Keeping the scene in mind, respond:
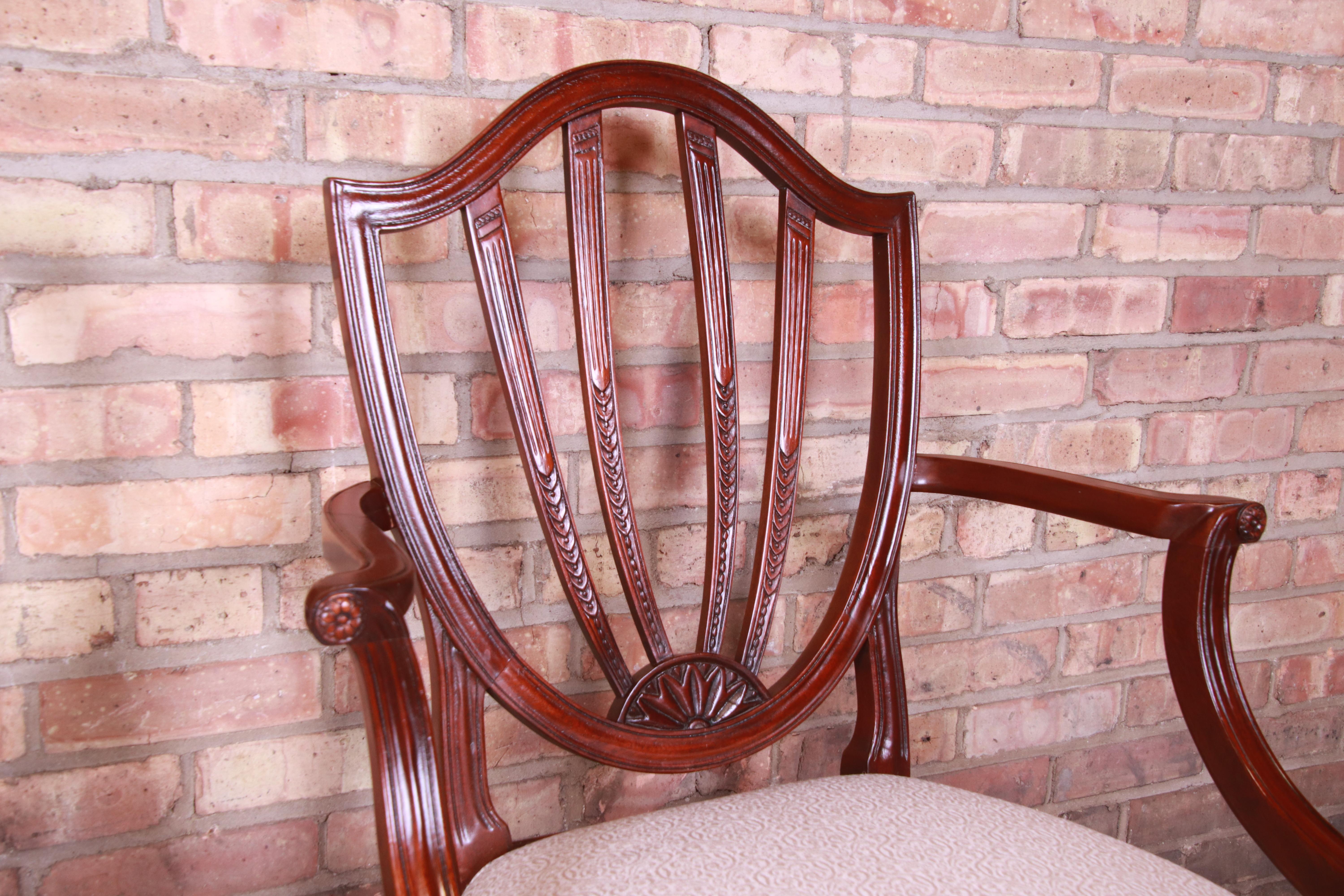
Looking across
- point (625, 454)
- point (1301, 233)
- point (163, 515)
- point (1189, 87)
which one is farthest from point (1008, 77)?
point (163, 515)

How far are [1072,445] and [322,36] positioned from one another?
1004 millimetres

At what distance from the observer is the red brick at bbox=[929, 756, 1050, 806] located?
1.30 metres

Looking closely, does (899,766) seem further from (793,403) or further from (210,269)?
(210,269)

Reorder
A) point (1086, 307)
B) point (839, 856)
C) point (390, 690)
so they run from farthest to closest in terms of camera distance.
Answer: point (1086, 307)
point (839, 856)
point (390, 690)

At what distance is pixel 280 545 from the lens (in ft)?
3.14

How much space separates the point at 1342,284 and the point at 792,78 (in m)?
0.88

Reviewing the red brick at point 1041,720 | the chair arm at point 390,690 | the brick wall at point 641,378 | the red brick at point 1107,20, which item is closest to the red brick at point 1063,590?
Answer: the brick wall at point 641,378

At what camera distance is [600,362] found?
2.77 ft

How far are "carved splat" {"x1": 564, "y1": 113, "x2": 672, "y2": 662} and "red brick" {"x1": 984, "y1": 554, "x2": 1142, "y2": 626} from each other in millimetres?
598

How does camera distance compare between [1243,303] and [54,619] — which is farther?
[1243,303]

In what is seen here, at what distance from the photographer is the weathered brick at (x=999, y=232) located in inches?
45.6

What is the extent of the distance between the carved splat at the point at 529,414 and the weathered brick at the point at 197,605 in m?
0.34

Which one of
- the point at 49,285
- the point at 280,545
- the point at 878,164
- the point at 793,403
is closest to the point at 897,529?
the point at 793,403

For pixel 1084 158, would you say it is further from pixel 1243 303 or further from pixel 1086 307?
pixel 1243 303
